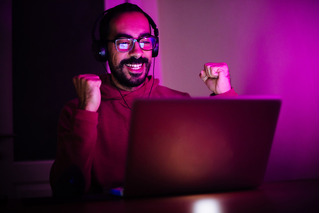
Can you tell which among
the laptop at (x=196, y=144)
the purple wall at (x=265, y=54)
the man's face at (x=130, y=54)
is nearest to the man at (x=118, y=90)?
the man's face at (x=130, y=54)

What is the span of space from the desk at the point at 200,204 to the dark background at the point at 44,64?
167 centimetres

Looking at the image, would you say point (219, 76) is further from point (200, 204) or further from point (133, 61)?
point (200, 204)

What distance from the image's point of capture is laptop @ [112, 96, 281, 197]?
2.82 feet

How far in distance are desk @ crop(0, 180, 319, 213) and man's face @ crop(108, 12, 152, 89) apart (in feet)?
3.53

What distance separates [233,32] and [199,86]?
421 mm

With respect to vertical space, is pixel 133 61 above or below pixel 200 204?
above

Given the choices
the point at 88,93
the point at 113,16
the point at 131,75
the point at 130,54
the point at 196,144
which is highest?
the point at 113,16

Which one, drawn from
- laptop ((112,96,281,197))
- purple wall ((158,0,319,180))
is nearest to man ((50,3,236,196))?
purple wall ((158,0,319,180))

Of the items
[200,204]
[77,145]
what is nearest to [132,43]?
[77,145]

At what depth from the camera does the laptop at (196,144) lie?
0.86 meters

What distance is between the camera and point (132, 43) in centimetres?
190

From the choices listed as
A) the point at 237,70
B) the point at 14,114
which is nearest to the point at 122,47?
the point at 237,70

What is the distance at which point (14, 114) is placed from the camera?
2.49 metres

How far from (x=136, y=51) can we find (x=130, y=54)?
4 centimetres
